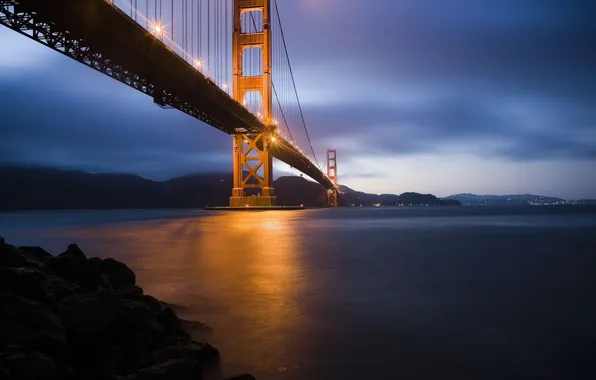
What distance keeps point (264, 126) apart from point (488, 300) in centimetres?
3848

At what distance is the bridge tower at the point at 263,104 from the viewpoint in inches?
1729

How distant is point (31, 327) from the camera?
261 centimetres

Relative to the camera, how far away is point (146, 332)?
2961 mm

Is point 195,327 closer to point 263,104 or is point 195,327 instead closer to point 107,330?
point 107,330

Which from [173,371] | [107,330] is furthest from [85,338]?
[173,371]

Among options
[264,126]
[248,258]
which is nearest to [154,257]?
[248,258]

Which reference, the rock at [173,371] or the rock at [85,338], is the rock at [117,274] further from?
the rock at [173,371]

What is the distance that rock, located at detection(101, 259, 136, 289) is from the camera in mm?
4392

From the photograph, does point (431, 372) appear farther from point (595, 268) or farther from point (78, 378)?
point (595, 268)

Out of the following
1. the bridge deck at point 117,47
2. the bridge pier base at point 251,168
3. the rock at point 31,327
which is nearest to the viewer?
the rock at point 31,327

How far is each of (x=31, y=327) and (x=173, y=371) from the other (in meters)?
0.97

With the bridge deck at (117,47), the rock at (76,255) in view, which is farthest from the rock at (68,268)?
the bridge deck at (117,47)

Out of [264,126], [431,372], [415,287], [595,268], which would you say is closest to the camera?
[431,372]

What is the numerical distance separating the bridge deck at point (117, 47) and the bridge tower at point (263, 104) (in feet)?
36.7
